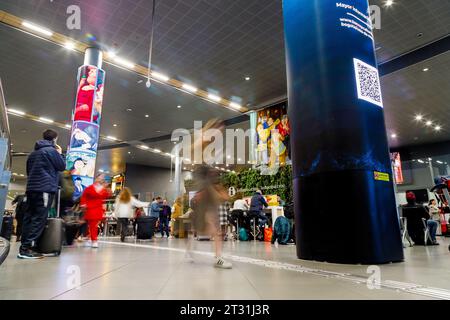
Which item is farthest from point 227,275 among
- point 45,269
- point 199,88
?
point 199,88

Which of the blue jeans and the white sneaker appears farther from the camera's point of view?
the blue jeans

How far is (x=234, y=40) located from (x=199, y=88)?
3643 millimetres

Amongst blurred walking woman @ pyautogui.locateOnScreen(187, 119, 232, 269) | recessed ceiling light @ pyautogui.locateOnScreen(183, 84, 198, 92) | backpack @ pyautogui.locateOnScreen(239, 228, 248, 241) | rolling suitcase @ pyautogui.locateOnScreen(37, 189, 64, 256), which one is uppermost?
recessed ceiling light @ pyautogui.locateOnScreen(183, 84, 198, 92)

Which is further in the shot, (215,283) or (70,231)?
(70,231)

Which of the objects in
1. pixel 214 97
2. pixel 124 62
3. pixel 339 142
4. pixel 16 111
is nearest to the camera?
pixel 339 142

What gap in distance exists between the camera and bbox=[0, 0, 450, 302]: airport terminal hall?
238 centimetres

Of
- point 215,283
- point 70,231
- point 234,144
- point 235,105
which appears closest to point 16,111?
point 235,105

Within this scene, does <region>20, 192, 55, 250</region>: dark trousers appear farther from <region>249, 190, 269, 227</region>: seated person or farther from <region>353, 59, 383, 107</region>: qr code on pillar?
<region>249, 190, 269, 227</region>: seated person

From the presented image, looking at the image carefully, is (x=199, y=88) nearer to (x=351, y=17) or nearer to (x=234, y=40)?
(x=234, y=40)

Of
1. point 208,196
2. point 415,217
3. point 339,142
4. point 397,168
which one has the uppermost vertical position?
point 397,168

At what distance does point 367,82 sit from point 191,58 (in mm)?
7744

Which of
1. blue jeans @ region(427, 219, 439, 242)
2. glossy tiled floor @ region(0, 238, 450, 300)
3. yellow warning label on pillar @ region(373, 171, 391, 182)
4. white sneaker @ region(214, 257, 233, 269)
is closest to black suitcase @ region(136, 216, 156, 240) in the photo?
glossy tiled floor @ region(0, 238, 450, 300)

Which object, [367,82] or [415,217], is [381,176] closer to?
[367,82]

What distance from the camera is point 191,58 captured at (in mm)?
10172
